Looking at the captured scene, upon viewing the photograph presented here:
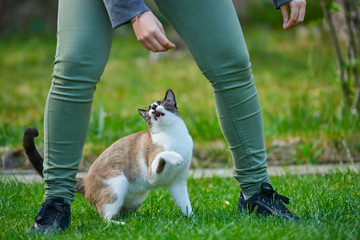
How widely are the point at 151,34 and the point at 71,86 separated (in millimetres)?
462

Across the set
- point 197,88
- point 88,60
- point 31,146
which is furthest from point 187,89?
point 88,60

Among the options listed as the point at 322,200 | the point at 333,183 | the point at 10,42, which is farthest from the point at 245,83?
the point at 10,42

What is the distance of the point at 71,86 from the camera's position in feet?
6.24

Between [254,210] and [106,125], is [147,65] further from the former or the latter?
[254,210]

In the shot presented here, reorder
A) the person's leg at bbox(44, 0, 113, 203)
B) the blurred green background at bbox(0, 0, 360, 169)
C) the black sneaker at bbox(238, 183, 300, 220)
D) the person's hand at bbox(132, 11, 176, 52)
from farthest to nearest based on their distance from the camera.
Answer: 1. the blurred green background at bbox(0, 0, 360, 169)
2. the black sneaker at bbox(238, 183, 300, 220)
3. the person's leg at bbox(44, 0, 113, 203)
4. the person's hand at bbox(132, 11, 176, 52)

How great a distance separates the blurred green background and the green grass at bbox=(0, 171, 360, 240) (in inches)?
22.2

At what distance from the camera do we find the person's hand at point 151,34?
165 cm

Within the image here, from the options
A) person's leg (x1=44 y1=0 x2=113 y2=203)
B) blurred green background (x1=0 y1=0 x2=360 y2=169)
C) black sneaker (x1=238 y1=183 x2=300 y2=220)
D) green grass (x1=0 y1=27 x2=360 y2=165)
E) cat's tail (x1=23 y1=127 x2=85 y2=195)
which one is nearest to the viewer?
person's leg (x1=44 y1=0 x2=113 y2=203)

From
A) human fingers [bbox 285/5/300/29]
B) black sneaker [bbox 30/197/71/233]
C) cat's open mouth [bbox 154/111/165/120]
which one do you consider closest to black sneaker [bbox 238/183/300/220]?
cat's open mouth [bbox 154/111/165/120]

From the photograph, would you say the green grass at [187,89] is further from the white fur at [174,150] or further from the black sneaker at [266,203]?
the black sneaker at [266,203]

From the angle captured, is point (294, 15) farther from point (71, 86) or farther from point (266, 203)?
point (71, 86)

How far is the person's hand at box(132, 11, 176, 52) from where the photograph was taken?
64.9 inches

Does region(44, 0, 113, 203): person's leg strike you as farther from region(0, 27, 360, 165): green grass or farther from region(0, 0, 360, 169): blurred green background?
region(0, 27, 360, 165): green grass

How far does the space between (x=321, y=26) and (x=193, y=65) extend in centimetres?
204
